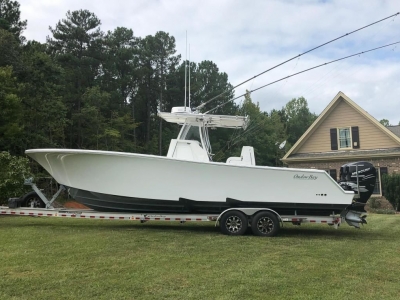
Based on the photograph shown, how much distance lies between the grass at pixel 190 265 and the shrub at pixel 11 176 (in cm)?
158

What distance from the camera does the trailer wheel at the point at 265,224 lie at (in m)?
8.05

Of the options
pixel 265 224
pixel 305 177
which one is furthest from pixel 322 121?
pixel 265 224

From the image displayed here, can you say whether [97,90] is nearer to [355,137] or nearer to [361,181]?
[355,137]

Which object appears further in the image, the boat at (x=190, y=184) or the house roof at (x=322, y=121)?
the house roof at (x=322, y=121)

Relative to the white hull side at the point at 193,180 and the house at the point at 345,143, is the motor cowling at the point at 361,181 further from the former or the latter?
the house at the point at 345,143

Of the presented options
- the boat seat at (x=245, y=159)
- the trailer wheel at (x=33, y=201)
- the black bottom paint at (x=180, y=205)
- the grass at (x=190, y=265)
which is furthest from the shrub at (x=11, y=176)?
the boat seat at (x=245, y=159)

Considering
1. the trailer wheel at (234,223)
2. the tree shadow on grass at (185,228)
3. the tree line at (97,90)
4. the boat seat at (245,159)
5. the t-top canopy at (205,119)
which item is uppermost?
the tree line at (97,90)

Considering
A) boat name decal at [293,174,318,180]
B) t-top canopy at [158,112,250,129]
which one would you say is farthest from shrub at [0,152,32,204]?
boat name decal at [293,174,318,180]

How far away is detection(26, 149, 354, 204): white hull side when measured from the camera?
8.08 metres

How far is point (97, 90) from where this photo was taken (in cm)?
3089

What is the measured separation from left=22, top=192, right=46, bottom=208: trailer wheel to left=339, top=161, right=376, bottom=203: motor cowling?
7323 millimetres

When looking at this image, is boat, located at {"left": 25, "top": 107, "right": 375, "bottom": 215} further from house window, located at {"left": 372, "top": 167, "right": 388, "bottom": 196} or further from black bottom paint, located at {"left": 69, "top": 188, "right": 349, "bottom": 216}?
house window, located at {"left": 372, "top": 167, "right": 388, "bottom": 196}

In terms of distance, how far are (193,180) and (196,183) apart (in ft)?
0.31

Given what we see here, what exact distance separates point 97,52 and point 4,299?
3420cm
